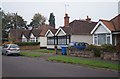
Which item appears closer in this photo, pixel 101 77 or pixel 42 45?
pixel 101 77

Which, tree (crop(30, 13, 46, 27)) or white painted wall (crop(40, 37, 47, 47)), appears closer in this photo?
white painted wall (crop(40, 37, 47, 47))

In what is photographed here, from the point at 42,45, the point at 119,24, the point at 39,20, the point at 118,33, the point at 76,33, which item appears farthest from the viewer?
the point at 39,20

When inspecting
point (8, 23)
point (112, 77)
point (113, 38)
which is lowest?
point (112, 77)

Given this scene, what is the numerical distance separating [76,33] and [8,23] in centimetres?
6325

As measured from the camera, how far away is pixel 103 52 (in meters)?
22.5

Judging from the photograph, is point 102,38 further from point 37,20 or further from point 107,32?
point 37,20

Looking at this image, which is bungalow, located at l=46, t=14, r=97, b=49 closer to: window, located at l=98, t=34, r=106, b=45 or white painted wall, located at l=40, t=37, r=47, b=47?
window, located at l=98, t=34, r=106, b=45

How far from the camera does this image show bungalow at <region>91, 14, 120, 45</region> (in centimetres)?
2922

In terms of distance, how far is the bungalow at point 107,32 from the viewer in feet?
95.9

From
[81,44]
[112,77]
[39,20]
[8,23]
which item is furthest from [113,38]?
[39,20]

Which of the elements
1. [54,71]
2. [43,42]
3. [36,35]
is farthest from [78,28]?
[54,71]

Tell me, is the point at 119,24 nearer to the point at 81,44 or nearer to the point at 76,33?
the point at 81,44

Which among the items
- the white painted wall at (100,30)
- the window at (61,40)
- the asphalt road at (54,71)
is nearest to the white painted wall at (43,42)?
the window at (61,40)

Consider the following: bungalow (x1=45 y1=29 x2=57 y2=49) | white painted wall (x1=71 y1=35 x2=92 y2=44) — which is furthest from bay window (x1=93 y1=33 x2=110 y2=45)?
bungalow (x1=45 y1=29 x2=57 y2=49)
